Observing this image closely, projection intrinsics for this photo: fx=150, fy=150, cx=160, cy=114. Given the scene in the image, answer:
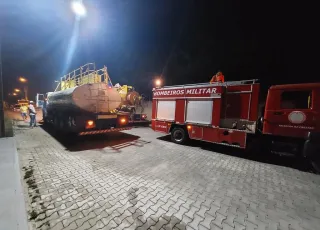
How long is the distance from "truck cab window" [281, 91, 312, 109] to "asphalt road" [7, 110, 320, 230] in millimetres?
2075

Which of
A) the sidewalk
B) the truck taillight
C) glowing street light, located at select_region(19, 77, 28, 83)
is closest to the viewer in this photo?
the sidewalk

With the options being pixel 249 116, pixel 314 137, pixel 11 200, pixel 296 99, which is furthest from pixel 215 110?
pixel 11 200

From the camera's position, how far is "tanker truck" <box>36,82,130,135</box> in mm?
7236

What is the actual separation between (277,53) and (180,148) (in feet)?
34.9

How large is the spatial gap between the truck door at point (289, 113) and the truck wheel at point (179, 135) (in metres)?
3.33

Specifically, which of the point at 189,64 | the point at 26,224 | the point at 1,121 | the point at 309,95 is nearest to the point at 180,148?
the point at 309,95

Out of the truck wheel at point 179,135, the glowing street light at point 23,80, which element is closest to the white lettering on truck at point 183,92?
the truck wheel at point 179,135

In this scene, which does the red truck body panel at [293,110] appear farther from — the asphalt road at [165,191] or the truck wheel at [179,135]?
the truck wheel at [179,135]

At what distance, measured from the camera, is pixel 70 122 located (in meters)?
7.97

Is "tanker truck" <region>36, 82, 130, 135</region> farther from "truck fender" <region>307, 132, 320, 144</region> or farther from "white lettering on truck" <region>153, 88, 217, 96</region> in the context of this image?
"truck fender" <region>307, 132, 320, 144</region>

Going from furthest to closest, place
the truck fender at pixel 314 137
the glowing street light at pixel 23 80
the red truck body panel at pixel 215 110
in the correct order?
the glowing street light at pixel 23 80, the red truck body panel at pixel 215 110, the truck fender at pixel 314 137

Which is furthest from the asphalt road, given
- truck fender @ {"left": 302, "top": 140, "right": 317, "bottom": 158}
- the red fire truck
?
the red fire truck

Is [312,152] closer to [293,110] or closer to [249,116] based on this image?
[293,110]

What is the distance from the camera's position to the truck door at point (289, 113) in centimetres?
477
